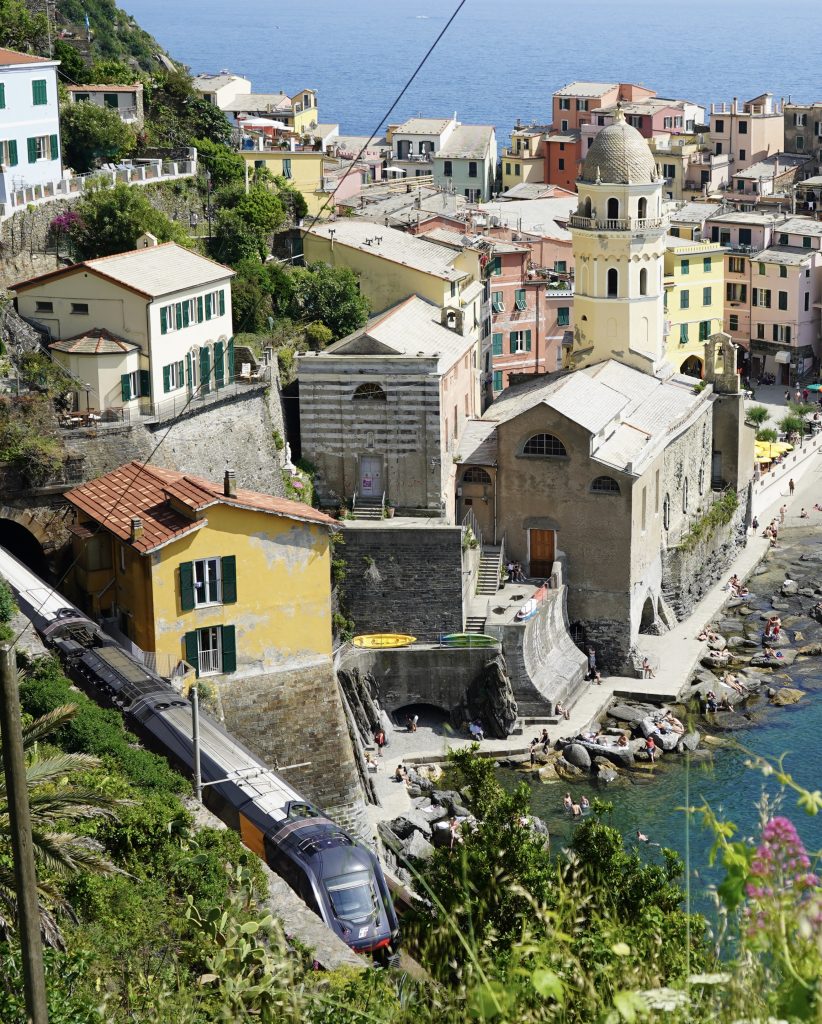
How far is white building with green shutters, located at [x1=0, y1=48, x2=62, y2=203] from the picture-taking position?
48.0 metres

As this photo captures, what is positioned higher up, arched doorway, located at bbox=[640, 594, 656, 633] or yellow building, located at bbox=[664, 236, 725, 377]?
yellow building, located at bbox=[664, 236, 725, 377]

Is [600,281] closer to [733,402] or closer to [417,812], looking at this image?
Result: [733,402]

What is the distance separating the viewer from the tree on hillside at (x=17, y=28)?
58.8 metres

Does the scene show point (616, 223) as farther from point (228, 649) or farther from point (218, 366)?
point (228, 649)

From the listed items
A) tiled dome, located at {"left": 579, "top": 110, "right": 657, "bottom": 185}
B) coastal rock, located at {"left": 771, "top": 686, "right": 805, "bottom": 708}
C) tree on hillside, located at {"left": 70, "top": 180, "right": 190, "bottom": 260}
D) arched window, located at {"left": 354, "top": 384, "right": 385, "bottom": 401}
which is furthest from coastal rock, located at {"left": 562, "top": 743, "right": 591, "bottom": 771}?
tiled dome, located at {"left": 579, "top": 110, "right": 657, "bottom": 185}

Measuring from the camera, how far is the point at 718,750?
43062mm

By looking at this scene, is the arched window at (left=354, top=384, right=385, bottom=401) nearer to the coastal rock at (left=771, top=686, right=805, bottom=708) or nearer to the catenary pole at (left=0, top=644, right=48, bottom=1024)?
the coastal rock at (left=771, top=686, right=805, bottom=708)

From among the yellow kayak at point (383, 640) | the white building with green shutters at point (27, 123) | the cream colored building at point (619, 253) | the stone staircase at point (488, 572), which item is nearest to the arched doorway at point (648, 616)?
the stone staircase at point (488, 572)

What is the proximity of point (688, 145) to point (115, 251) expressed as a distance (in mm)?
56298

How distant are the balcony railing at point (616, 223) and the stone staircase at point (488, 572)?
11.7m

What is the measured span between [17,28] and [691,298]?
97.7 feet

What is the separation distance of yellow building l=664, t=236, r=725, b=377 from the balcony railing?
56.6ft

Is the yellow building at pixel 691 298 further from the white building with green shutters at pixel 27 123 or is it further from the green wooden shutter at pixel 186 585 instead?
the green wooden shutter at pixel 186 585

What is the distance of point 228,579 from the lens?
35906mm
